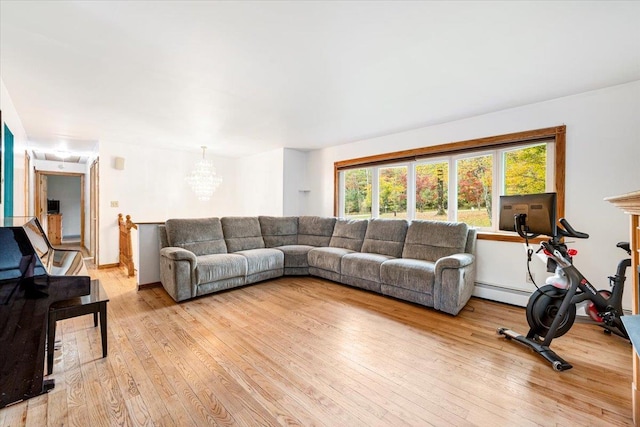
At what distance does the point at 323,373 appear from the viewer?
75.3 inches

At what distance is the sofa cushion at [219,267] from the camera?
3.42 m

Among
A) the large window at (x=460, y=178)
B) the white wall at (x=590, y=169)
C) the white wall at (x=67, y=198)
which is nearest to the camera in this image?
the white wall at (x=590, y=169)

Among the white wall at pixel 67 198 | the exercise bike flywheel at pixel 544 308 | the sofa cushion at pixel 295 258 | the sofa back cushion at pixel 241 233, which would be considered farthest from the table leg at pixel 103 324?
the white wall at pixel 67 198

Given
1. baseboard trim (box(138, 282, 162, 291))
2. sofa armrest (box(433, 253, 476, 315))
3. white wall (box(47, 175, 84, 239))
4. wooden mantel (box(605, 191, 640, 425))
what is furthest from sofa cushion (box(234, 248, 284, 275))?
white wall (box(47, 175, 84, 239))

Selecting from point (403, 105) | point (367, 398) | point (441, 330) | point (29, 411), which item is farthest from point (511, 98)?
point (29, 411)

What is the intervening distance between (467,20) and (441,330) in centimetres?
253

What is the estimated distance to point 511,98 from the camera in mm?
3002

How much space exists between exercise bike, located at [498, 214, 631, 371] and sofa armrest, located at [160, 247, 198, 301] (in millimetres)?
3425

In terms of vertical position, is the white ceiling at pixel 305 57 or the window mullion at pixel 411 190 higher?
the white ceiling at pixel 305 57

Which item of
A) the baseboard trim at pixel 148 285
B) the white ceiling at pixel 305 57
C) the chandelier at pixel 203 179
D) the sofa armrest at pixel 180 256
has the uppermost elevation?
the white ceiling at pixel 305 57

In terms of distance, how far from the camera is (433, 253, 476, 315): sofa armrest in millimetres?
2859

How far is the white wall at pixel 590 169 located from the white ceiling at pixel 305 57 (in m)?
0.19

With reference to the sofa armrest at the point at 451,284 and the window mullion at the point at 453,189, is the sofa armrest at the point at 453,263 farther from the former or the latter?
the window mullion at the point at 453,189

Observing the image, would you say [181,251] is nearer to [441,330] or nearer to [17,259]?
[17,259]
